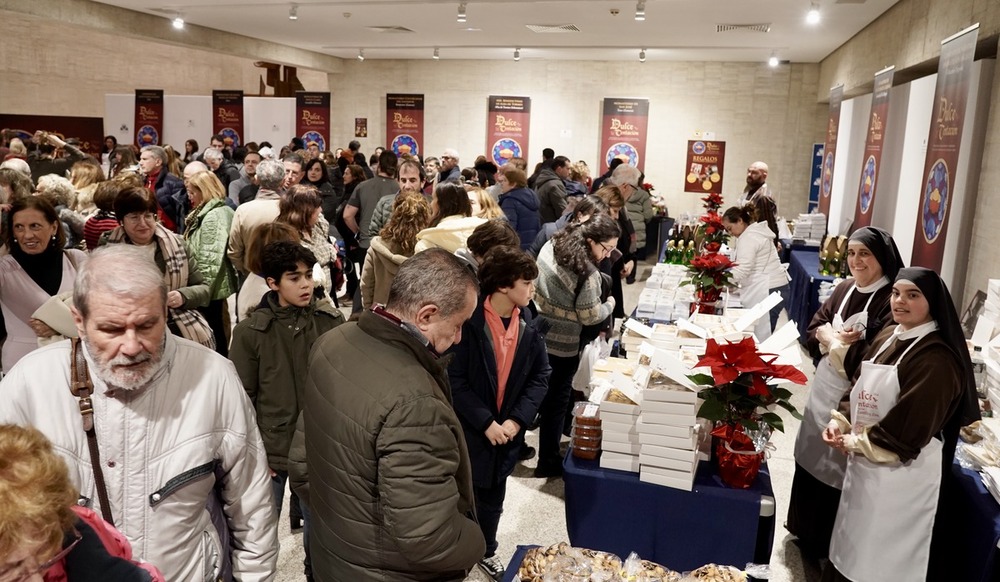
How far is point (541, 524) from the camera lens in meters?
3.93

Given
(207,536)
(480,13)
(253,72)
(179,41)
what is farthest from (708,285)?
(253,72)

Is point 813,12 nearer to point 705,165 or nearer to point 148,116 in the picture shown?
point 705,165

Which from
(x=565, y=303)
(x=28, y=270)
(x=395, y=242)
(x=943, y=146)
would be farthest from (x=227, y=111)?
(x=943, y=146)

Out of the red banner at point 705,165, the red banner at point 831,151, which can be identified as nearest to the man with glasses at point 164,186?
the red banner at point 831,151

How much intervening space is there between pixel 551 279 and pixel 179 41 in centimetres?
928

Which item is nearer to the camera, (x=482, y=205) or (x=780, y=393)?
(x=780, y=393)

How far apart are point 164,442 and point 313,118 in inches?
511

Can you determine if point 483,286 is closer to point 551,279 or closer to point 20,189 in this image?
point 551,279

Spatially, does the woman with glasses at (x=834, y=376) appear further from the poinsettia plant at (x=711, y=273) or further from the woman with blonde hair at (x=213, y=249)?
the woman with blonde hair at (x=213, y=249)

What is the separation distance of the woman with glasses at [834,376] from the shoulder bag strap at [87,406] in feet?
9.37

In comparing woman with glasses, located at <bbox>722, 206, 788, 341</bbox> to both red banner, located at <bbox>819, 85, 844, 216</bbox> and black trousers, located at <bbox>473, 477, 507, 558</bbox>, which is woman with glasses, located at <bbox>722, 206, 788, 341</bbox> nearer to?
black trousers, located at <bbox>473, 477, 507, 558</bbox>

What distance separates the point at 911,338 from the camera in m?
2.77

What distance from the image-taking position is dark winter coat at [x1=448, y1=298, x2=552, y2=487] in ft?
9.87

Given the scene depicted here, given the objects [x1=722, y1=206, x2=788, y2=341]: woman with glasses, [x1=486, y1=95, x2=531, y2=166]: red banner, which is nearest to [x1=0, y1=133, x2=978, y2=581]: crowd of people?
[x1=722, y1=206, x2=788, y2=341]: woman with glasses
